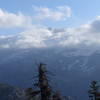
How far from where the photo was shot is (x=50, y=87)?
116ft

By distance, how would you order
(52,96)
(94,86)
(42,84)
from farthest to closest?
(94,86) → (52,96) → (42,84)

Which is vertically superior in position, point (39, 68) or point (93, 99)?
point (39, 68)

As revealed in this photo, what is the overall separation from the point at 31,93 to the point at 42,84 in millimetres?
1403

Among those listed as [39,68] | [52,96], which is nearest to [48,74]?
[39,68]

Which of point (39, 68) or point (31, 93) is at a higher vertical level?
point (39, 68)

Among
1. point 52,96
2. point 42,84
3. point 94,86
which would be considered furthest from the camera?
point 94,86

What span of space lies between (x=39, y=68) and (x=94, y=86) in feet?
32.3

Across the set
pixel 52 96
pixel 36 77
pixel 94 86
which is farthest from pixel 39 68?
pixel 94 86

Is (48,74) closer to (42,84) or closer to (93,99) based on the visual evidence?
(42,84)

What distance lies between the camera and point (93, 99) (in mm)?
43906

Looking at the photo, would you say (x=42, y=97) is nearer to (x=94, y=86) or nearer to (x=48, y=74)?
(x=48, y=74)

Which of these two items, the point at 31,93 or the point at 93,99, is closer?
the point at 31,93

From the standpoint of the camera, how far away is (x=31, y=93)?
1379 inches

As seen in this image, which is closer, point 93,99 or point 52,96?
point 52,96
